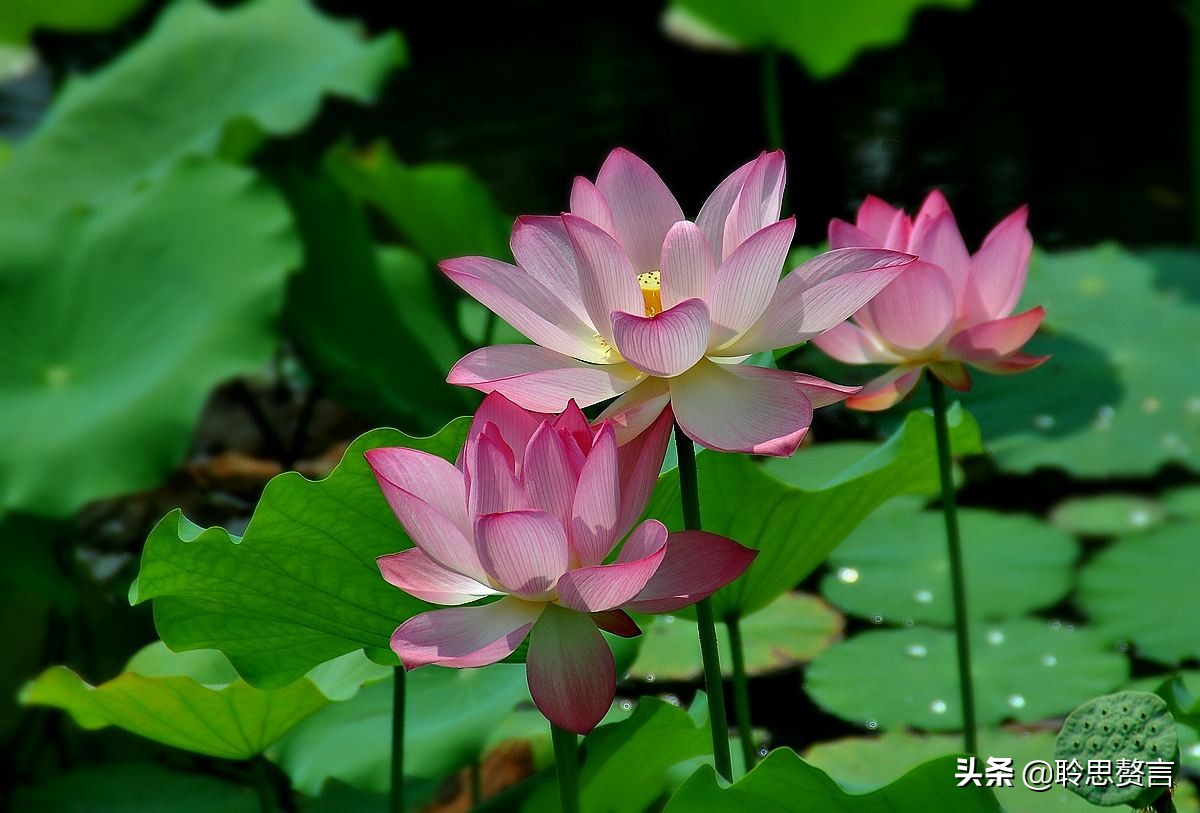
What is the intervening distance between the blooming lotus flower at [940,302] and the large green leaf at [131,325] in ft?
2.76

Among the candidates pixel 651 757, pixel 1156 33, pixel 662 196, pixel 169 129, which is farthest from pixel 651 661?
pixel 1156 33

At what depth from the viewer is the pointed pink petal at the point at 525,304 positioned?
22.9 inches

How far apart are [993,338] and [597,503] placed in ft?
1.10

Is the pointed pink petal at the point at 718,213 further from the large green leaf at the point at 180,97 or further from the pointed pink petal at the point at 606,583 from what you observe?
the large green leaf at the point at 180,97

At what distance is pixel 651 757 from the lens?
2.61 ft

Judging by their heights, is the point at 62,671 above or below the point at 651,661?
above

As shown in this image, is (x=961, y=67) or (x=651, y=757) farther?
(x=961, y=67)

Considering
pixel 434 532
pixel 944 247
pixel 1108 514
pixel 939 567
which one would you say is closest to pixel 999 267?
pixel 944 247

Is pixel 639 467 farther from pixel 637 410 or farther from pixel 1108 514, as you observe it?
pixel 1108 514

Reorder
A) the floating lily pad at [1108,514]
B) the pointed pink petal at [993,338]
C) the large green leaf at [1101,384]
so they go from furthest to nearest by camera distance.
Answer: the large green leaf at [1101,384] → the floating lily pad at [1108,514] → the pointed pink petal at [993,338]

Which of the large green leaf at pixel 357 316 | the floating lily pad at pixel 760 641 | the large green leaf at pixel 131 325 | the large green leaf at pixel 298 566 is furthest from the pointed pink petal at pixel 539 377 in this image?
the large green leaf at pixel 357 316

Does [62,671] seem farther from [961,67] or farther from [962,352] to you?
[961,67]

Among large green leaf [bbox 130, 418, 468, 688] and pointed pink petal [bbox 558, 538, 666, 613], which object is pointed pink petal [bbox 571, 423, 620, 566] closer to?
pointed pink petal [bbox 558, 538, 666, 613]

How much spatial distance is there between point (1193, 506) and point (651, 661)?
72cm
